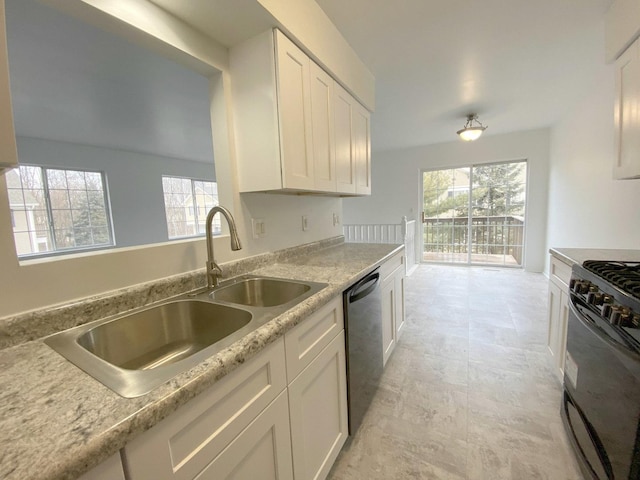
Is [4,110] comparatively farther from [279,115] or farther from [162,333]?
[279,115]

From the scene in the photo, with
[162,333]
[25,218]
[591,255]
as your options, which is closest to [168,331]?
[162,333]

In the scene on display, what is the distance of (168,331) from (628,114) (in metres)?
2.57

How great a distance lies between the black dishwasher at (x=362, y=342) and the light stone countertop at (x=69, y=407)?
1.87ft

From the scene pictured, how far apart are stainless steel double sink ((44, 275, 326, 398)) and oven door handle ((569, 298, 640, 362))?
1.04 meters

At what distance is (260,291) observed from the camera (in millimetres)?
1426

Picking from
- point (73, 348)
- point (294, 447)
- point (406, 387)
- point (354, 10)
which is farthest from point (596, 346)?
point (354, 10)

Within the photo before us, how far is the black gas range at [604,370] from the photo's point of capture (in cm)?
87

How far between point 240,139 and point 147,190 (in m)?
4.50

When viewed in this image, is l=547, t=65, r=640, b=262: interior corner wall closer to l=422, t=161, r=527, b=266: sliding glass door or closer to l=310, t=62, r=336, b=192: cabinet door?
l=422, t=161, r=527, b=266: sliding glass door

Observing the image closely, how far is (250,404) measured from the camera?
75 centimetres

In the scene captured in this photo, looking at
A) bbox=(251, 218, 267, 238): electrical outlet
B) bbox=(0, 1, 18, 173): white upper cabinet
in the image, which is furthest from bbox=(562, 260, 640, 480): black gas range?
bbox=(0, 1, 18, 173): white upper cabinet

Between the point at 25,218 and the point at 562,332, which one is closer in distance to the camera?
the point at 562,332

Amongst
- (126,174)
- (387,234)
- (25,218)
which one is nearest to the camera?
(25,218)

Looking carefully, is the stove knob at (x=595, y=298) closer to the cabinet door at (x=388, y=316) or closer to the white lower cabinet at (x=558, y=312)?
the white lower cabinet at (x=558, y=312)
